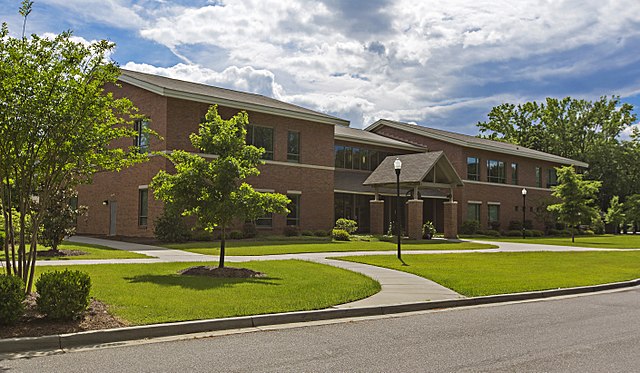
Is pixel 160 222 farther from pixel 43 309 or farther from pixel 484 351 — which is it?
pixel 484 351

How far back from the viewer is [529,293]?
1305 centimetres

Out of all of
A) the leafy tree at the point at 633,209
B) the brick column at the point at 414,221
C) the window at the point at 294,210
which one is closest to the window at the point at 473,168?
the brick column at the point at 414,221

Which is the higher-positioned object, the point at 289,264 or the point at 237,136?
the point at 237,136

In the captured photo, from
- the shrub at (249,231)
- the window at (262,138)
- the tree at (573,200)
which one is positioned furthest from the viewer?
the tree at (573,200)

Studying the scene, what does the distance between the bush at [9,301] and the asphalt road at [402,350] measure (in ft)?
4.31

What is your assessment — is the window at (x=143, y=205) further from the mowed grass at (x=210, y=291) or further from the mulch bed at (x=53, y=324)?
the mulch bed at (x=53, y=324)

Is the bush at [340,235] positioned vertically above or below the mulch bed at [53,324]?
above

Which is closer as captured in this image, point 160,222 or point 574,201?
point 160,222

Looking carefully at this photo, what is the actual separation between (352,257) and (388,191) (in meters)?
18.9

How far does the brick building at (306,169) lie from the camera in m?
29.9

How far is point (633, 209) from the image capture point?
5969cm

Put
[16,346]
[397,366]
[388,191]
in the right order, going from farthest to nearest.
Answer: [388,191]
[16,346]
[397,366]

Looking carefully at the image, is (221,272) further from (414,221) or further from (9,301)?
(414,221)

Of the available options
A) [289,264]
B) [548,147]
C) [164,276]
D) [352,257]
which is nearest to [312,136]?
[352,257]
